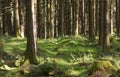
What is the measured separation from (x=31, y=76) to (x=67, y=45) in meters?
10.6

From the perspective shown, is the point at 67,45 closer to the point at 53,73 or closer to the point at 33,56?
the point at 33,56

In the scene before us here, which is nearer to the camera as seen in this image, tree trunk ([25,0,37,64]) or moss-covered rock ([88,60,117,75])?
moss-covered rock ([88,60,117,75])

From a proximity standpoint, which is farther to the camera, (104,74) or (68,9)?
(68,9)

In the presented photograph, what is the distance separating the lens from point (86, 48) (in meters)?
24.7

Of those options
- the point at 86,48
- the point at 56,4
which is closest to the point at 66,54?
the point at 86,48

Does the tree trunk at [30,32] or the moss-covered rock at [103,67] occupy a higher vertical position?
the tree trunk at [30,32]

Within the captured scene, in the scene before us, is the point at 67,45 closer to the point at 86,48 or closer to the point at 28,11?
the point at 86,48

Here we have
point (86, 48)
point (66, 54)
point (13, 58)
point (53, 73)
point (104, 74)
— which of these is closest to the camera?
point (104, 74)

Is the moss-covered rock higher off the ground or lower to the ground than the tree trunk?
lower

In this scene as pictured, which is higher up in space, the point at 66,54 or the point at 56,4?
the point at 56,4

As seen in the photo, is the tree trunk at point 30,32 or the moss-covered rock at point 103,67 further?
the tree trunk at point 30,32

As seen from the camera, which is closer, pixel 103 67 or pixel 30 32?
pixel 103 67

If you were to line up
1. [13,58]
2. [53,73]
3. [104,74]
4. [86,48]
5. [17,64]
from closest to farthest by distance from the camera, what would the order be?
1. [104,74]
2. [53,73]
3. [17,64]
4. [13,58]
5. [86,48]

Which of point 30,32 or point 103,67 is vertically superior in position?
point 30,32
